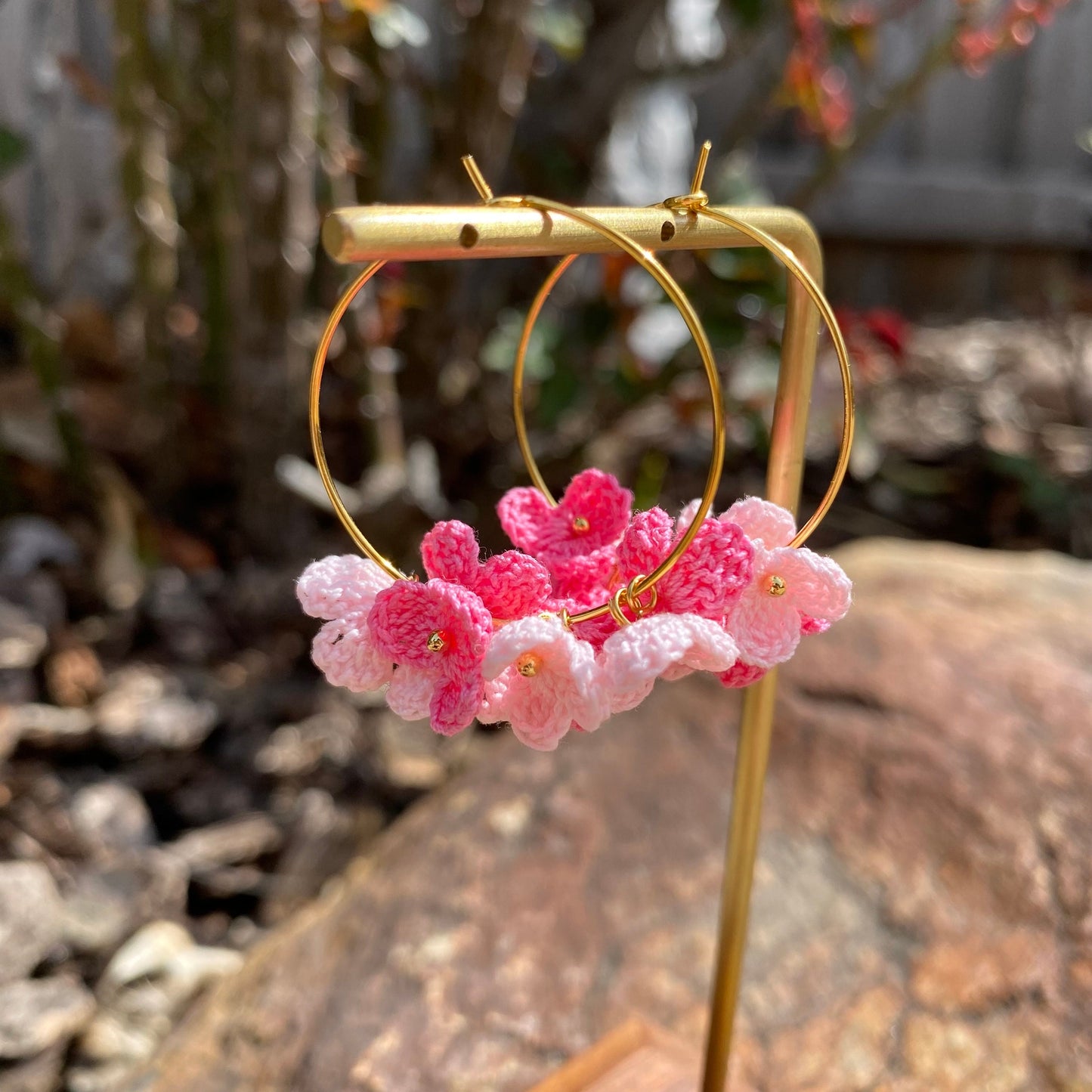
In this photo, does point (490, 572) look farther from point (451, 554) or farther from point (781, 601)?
point (781, 601)

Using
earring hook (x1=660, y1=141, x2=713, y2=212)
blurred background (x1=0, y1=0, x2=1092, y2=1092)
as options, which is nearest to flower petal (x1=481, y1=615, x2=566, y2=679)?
earring hook (x1=660, y1=141, x2=713, y2=212)

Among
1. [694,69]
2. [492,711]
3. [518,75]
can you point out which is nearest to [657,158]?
[694,69]

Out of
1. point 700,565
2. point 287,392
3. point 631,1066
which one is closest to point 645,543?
point 700,565

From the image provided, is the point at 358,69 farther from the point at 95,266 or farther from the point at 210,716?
the point at 210,716

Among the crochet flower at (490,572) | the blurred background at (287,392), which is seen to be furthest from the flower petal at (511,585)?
the blurred background at (287,392)

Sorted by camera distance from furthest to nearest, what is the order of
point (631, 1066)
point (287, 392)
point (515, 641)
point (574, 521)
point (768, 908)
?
point (287, 392)
point (768, 908)
point (631, 1066)
point (574, 521)
point (515, 641)

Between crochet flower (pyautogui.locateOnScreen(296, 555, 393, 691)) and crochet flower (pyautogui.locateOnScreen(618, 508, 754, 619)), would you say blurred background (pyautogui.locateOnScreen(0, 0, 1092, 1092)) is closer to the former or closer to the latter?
crochet flower (pyautogui.locateOnScreen(296, 555, 393, 691))

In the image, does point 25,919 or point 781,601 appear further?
point 25,919
